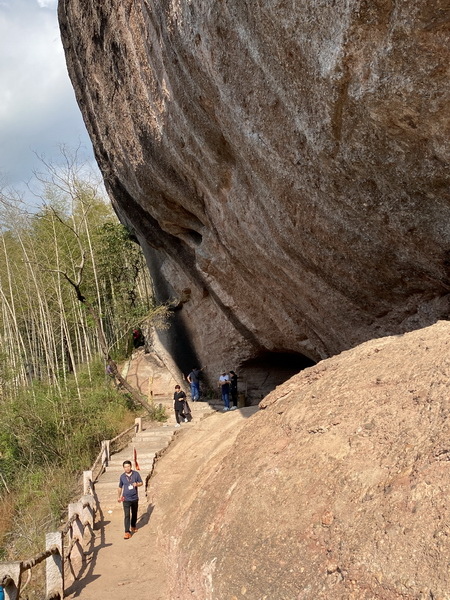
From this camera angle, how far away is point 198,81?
7.09 m

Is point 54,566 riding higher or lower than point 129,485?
lower

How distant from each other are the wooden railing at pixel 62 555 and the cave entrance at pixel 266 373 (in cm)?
707

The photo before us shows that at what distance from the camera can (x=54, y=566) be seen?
5039mm

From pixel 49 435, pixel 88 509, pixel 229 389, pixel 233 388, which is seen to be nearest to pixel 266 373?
pixel 233 388

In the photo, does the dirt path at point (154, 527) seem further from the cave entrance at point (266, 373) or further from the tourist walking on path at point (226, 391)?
the cave entrance at point (266, 373)

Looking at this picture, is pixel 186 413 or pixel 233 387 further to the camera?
pixel 233 387

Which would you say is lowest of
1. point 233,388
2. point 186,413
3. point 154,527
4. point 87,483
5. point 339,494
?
point 154,527

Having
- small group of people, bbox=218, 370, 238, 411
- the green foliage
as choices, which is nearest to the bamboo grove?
the green foliage

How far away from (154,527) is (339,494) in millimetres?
4015

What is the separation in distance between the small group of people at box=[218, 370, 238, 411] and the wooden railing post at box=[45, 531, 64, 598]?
24.4ft

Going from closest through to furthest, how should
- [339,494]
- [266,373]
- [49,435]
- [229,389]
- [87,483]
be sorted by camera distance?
[339,494], [87,483], [49,435], [229,389], [266,373]

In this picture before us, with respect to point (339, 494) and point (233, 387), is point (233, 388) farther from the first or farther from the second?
point (339, 494)

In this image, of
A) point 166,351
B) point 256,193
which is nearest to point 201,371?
point 166,351

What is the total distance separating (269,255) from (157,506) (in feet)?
14.5
